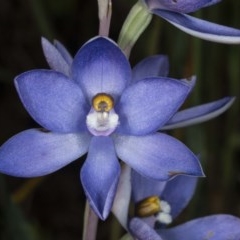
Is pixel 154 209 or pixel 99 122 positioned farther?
pixel 154 209

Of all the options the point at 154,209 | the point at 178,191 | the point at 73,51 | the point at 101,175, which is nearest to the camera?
the point at 101,175

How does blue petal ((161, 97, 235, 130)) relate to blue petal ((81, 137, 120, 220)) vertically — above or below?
above

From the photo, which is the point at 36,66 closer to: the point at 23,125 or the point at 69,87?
the point at 23,125

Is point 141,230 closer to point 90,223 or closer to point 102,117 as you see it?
point 90,223

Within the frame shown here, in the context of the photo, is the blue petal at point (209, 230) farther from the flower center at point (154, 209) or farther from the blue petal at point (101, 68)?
the blue petal at point (101, 68)

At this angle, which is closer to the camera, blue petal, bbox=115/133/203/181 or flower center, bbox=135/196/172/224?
blue petal, bbox=115/133/203/181

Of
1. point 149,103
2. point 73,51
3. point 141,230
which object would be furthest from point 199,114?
point 73,51

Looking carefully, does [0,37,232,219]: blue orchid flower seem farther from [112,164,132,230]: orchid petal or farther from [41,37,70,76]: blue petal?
[112,164,132,230]: orchid petal

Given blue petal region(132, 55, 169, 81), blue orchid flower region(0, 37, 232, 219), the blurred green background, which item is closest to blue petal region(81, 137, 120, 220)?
blue orchid flower region(0, 37, 232, 219)
